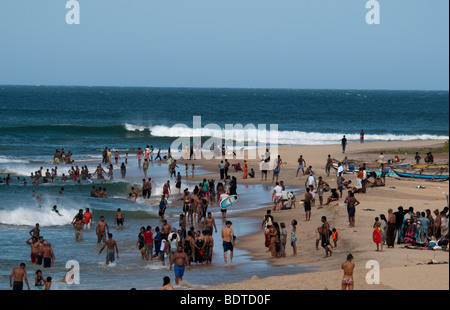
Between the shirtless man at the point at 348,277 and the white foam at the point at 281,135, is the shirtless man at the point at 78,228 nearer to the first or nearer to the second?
the shirtless man at the point at 348,277

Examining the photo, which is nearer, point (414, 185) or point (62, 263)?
point (62, 263)

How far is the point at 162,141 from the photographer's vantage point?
60.9 meters

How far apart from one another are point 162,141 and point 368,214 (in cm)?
3987

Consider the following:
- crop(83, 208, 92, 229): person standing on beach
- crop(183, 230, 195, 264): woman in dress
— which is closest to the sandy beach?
crop(183, 230, 195, 264): woman in dress

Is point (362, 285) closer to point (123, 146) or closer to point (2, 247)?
point (2, 247)

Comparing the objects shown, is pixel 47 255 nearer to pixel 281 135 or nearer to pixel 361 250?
pixel 361 250

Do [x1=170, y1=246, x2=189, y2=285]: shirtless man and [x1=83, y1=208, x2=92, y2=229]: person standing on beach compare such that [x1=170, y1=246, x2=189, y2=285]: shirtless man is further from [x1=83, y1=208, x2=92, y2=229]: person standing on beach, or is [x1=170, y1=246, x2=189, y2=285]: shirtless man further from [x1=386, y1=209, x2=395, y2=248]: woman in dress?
[x1=83, y1=208, x2=92, y2=229]: person standing on beach

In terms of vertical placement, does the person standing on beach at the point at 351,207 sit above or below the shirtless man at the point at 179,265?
above

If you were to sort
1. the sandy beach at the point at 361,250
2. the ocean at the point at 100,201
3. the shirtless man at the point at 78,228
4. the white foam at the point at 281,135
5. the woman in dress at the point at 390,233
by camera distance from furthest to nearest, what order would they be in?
the white foam at the point at 281,135
the shirtless man at the point at 78,228
the woman in dress at the point at 390,233
the ocean at the point at 100,201
the sandy beach at the point at 361,250

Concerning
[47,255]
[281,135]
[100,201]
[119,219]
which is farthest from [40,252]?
[281,135]

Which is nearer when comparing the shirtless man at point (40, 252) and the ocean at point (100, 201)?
the ocean at point (100, 201)

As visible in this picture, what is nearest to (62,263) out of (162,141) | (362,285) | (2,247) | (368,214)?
(2,247)

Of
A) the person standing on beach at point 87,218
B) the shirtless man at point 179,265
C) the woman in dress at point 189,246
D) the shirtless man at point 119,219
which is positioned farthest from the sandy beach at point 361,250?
the person standing on beach at point 87,218

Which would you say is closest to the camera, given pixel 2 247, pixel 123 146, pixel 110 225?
pixel 2 247
